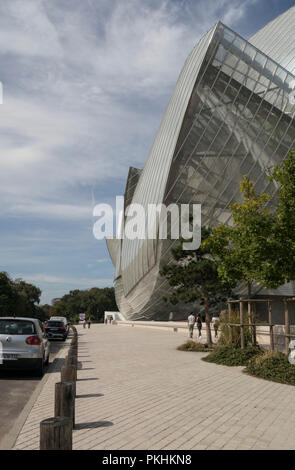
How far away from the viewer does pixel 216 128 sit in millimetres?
32156

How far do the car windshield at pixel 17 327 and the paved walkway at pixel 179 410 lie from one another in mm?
1418

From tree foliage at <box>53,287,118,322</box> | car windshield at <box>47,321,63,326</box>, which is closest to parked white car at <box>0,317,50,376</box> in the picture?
car windshield at <box>47,321,63,326</box>

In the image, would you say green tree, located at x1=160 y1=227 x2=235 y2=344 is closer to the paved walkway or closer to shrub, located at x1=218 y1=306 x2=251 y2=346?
shrub, located at x1=218 y1=306 x2=251 y2=346

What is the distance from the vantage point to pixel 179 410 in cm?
714

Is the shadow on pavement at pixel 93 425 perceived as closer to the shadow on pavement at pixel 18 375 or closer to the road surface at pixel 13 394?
the road surface at pixel 13 394

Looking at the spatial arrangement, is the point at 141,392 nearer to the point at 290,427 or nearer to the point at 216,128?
the point at 290,427

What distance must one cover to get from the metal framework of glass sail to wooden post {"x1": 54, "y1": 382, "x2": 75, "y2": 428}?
2830 cm

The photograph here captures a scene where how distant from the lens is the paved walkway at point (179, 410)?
5.37 metres

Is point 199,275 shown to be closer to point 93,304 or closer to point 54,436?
point 54,436

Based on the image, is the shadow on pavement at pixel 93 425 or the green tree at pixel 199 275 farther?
the green tree at pixel 199 275

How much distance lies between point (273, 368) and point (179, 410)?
467cm

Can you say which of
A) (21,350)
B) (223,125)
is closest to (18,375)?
(21,350)

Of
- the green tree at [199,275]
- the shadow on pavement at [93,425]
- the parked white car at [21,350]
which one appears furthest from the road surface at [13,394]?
the green tree at [199,275]

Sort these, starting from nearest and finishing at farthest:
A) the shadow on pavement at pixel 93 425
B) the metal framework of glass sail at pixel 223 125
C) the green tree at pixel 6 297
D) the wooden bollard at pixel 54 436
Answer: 1. the wooden bollard at pixel 54 436
2. the shadow on pavement at pixel 93 425
3. the metal framework of glass sail at pixel 223 125
4. the green tree at pixel 6 297
